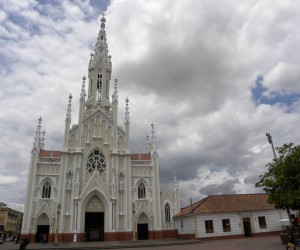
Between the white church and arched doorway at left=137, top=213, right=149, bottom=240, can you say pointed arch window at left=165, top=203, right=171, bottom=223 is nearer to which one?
the white church

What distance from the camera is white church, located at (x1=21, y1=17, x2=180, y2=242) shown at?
130ft

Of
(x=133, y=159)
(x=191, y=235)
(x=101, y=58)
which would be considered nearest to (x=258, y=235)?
(x=191, y=235)

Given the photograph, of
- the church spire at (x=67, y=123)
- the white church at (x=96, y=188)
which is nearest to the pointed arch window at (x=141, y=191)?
the white church at (x=96, y=188)

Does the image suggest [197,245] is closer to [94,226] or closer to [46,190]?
[94,226]

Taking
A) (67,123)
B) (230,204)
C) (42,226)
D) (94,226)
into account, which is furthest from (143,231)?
(67,123)

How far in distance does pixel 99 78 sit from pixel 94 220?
25.4 m

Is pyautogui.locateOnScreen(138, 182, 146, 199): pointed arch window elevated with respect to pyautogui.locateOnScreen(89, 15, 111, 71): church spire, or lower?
lower

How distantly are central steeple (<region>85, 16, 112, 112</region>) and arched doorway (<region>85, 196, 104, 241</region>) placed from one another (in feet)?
52.0

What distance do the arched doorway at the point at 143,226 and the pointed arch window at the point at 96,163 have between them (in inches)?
361

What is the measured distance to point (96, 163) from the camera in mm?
43625

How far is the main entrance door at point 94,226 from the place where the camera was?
4097cm

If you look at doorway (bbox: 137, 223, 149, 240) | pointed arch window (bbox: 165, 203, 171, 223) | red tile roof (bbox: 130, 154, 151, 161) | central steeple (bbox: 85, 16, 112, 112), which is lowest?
doorway (bbox: 137, 223, 149, 240)

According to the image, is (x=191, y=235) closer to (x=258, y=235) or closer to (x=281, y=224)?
(x=258, y=235)

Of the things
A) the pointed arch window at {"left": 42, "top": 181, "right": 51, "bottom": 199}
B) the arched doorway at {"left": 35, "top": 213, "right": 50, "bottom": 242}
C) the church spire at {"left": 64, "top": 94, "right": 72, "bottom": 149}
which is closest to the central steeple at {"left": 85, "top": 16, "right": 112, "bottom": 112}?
the church spire at {"left": 64, "top": 94, "right": 72, "bottom": 149}
